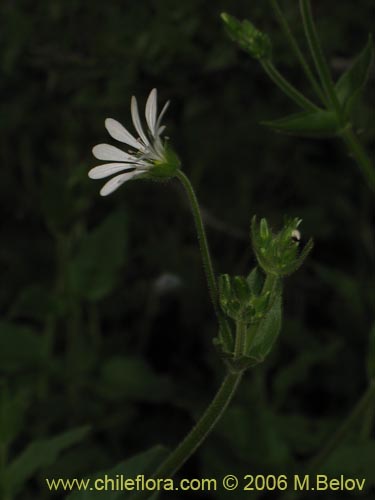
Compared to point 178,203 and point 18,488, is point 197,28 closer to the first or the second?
point 178,203

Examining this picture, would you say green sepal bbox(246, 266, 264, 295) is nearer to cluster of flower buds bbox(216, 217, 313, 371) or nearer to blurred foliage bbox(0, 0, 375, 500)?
cluster of flower buds bbox(216, 217, 313, 371)

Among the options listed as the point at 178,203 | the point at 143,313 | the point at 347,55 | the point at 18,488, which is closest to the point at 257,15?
the point at 347,55

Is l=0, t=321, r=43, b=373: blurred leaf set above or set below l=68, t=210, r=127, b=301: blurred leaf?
below

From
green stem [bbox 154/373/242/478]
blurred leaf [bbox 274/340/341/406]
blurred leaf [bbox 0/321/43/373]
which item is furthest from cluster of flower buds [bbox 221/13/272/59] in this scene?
blurred leaf [bbox 0/321/43/373]

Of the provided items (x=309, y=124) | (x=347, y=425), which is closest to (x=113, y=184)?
(x=309, y=124)

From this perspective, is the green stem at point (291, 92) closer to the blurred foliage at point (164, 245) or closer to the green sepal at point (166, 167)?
the green sepal at point (166, 167)
